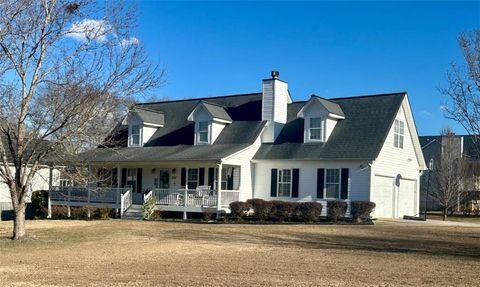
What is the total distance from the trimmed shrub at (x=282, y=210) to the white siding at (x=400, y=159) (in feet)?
13.6

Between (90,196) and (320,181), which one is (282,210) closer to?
(320,181)

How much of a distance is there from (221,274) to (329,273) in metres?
2.22

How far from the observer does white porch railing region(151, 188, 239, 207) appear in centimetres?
3173

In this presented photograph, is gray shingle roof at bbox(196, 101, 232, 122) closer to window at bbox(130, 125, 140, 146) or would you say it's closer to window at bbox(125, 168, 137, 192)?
window at bbox(130, 125, 140, 146)

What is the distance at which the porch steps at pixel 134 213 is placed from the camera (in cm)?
3216

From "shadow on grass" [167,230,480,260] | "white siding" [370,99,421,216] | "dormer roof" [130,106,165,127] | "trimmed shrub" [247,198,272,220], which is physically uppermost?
"dormer roof" [130,106,165,127]

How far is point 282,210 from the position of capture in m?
→ 29.3

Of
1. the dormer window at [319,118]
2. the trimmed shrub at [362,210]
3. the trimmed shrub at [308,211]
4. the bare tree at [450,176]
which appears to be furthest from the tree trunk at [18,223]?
the bare tree at [450,176]

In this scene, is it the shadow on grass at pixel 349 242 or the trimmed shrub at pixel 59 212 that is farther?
the trimmed shrub at pixel 59 212

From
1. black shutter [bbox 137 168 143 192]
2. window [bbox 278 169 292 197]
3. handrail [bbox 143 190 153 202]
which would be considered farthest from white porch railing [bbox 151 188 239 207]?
black shutter [bbox 137 168 143 192]

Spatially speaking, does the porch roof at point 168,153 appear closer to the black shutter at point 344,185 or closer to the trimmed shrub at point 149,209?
the trimmed shrub at point 149,209

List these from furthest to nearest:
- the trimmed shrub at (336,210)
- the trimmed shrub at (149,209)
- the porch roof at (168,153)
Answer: the porch roof at (168,153) → the trimmed shrub at (149,209) → the trimmed shrub at (336,210)

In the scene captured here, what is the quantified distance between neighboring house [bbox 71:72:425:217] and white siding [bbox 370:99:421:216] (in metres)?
0.06

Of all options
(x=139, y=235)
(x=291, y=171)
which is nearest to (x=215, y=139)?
(x=291, y=171)
